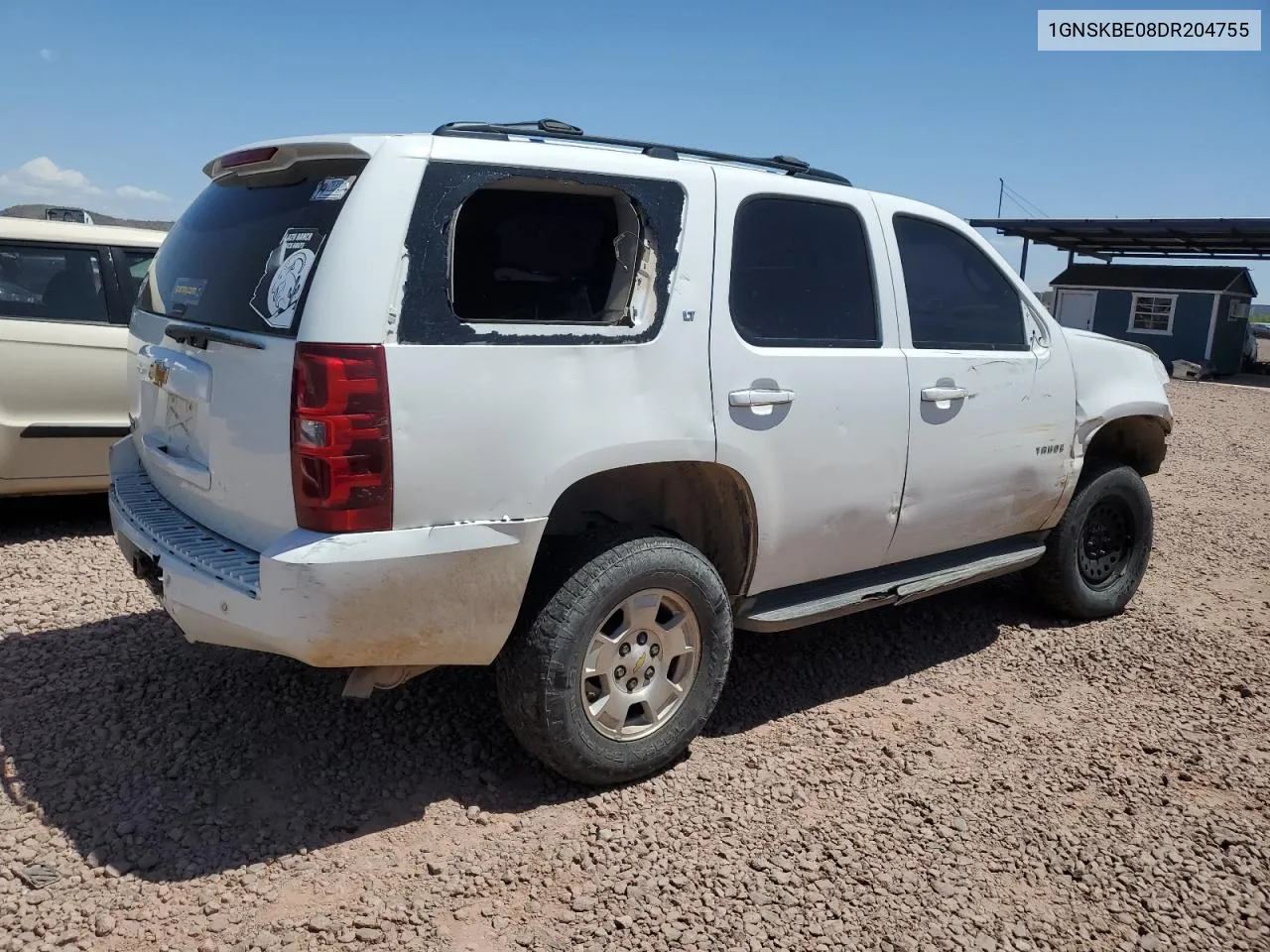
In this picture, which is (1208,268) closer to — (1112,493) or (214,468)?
(1112,493)

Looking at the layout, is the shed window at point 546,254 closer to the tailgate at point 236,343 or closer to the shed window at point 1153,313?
the tailgate at point 236,343

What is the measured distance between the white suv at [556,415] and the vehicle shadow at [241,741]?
48 cm

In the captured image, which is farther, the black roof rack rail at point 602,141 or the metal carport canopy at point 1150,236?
the metal carport canopy at point 1150,236

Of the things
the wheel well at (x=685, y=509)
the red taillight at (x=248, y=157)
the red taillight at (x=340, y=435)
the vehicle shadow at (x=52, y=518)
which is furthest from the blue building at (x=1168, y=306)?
the red taillight at (x=340, y=435)

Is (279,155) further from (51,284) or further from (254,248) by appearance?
(51,284)

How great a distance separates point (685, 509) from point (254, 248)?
1686 millimetres

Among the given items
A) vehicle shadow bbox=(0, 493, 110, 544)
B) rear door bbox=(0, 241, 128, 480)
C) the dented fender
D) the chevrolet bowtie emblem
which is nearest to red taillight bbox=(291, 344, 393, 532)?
the chevrolet bowtie emblem

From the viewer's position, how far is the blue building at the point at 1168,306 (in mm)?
28672

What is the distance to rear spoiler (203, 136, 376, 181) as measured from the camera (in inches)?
112

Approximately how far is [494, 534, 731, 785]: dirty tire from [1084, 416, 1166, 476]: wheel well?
9.73 ft

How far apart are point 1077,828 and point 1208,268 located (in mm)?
31693

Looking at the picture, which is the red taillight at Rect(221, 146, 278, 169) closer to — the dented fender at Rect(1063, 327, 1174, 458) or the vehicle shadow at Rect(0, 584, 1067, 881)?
the vehicle shadow at Rect(0, 584, 1067, 881)

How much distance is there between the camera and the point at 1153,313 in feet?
98.8

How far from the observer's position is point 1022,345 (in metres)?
4.49
